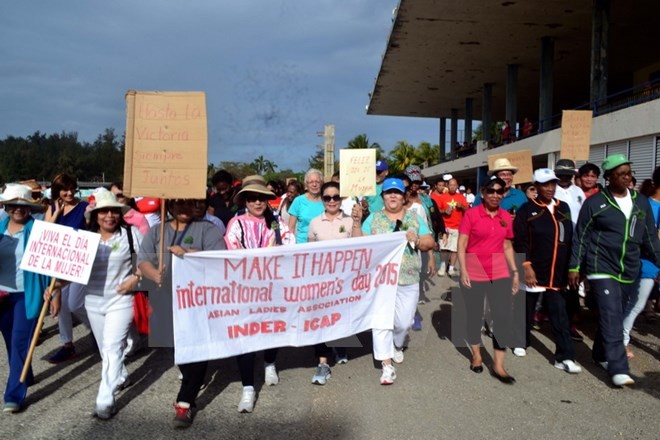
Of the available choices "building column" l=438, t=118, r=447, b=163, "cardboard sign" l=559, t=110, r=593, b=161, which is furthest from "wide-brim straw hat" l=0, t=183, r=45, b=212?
"building column" l=438, t=118, r=447, b=163

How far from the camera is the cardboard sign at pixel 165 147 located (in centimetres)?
390

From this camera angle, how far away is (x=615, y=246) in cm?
453

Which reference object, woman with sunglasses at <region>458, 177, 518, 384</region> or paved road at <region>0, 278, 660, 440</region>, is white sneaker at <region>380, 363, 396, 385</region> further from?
woman with sunglasses at <region>458, 177, 518, 384</region>

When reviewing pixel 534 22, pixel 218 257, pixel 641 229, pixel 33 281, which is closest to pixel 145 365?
pixel 33 281

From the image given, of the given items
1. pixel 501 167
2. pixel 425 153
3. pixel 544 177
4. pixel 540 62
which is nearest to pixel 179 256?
pixel 544 177

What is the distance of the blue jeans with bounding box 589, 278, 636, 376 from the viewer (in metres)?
4.43

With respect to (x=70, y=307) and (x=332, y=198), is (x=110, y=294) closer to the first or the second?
(x=70, y=307)

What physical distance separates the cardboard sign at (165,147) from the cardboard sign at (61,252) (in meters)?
0.51

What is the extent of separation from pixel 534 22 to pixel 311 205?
18473mm

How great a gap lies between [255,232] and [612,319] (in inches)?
129

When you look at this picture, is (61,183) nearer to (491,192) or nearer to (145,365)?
(145,365)

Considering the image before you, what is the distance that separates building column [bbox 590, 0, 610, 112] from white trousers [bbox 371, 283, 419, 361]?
15.3m

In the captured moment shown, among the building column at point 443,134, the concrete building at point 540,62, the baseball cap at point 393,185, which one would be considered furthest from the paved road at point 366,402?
the building column at point 443,134

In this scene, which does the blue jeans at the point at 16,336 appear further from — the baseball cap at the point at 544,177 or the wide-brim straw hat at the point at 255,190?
the baseball cap at the point at 544,177
